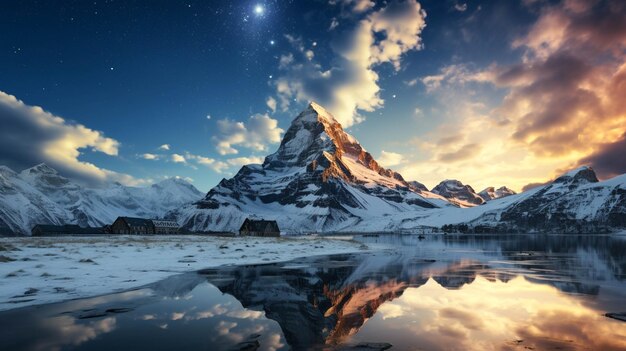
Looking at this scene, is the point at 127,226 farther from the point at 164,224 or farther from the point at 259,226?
the point at 259,226

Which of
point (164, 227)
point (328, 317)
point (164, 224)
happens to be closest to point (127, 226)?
point (164, 227)

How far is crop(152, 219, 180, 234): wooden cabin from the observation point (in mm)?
152575

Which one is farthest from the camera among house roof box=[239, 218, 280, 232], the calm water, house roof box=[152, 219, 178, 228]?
house roof box=[152, 219, 178, 228]

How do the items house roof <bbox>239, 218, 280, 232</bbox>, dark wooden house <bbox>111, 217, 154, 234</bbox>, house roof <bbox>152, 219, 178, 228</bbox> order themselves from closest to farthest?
dark wooden house <bbox>111, 217, 154, 234</bbox>, house roof <bbox>239, 218, 280, 232</bbox>, house roof <bbox>152, 219, 178, 228</bbox>

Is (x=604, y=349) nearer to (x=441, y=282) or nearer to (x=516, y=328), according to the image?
(x=516, y=328)

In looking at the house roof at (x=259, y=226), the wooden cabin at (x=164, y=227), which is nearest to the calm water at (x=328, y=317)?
the house roof at (x=259, y=226)

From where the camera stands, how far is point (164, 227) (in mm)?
157125

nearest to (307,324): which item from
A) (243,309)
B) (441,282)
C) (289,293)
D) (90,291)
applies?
(243,309)

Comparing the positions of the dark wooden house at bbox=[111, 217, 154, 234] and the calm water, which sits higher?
the dark wooden house at bbox=[111, 217, 154, 234]

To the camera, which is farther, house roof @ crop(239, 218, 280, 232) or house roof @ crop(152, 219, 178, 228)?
house roof @ crop(152, 219, 178, 228)

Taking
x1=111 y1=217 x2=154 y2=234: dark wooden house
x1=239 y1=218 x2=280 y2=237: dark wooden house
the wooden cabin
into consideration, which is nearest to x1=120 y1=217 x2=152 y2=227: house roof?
x1=111 y1=217 x2=154 y2=234: dark wooden house

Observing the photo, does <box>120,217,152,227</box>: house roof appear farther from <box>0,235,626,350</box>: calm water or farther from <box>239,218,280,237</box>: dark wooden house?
<box>0,235,626,350</box>: calm water

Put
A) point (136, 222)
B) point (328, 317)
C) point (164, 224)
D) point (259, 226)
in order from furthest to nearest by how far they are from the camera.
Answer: point (164, 224) → point (259, 226) → point (136, 222) → point (328, 317)

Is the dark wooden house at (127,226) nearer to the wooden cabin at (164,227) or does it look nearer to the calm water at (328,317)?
the wooden cabin at (164,227)
